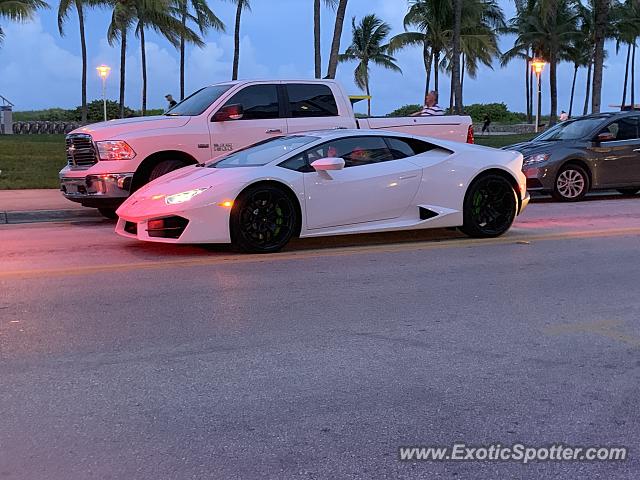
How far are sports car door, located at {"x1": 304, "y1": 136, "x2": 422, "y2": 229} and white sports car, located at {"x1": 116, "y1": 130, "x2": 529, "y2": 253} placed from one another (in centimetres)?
1

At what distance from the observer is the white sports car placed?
784cm

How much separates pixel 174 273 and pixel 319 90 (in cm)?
562

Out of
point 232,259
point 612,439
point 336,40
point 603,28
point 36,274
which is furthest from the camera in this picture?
point 603,28

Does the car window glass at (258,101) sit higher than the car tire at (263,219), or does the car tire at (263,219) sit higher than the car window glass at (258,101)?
the car window glass at (258,101)

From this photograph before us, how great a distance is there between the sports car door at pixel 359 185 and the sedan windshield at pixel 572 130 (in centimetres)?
702

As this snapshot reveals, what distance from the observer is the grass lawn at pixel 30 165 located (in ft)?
51.5

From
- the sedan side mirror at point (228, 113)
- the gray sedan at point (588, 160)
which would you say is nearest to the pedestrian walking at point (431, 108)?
the gray sedan at point (588, 160)

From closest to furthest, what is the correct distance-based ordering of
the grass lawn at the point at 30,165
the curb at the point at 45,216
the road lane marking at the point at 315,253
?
the road lane marking at the point at 315,253
the curb at the point at 45,216
the grass lawn at the point at 30,165

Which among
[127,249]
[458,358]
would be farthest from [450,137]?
[458,358]

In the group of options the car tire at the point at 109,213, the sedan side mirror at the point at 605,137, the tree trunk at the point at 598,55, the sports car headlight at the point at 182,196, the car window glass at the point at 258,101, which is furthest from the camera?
the tree trunk at the point at 598,55

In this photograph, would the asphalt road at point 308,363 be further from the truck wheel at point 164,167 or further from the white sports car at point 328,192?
the truck wheel at point 164,167

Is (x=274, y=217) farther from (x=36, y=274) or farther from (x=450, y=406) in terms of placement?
(x=450, y=406)

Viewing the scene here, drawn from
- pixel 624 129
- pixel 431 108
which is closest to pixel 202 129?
pixel 431 108

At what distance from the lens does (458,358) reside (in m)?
4.73
